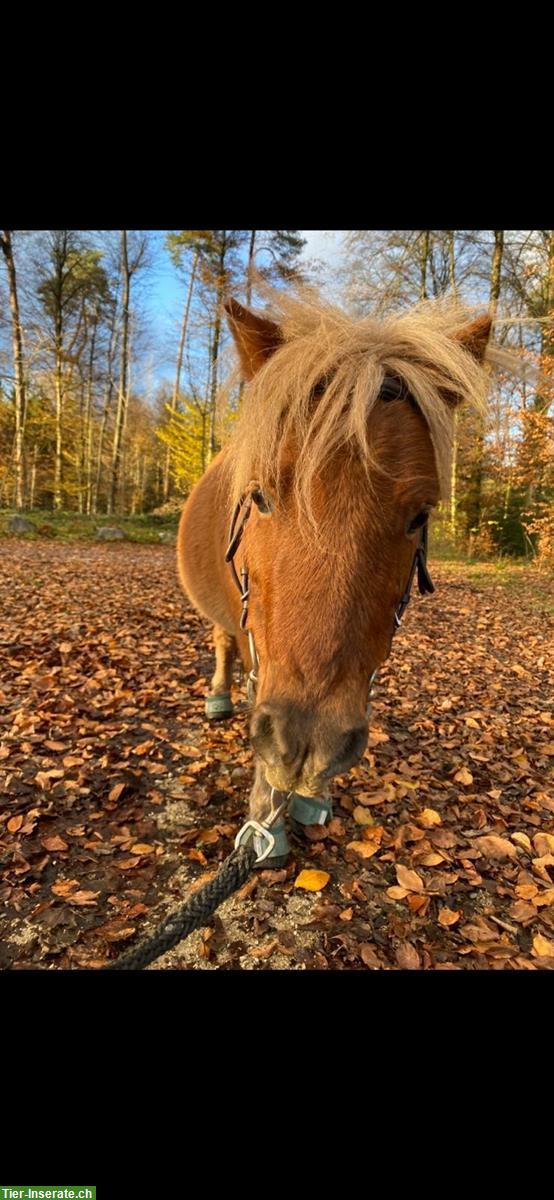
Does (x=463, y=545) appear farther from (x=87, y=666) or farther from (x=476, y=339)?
(x=476, y=339)

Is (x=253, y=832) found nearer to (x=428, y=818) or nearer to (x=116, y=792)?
(x=116, y=792)

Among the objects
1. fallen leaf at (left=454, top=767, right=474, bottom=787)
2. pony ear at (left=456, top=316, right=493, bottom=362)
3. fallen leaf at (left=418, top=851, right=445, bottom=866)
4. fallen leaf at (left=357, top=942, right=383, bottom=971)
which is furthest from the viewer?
fallen leaf at (left=454, top=767, right=474, bottom=787)

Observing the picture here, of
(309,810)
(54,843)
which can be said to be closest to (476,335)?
(309,810)

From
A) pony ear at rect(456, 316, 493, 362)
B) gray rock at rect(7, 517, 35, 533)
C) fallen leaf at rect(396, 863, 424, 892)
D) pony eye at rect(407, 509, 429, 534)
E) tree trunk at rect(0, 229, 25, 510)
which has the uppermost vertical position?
tree trunk at rect(0, 229, 25, 510)

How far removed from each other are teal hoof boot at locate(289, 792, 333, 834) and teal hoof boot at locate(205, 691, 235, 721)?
5.02 feet

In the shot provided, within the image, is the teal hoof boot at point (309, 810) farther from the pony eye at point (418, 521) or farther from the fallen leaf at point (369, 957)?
the pony eye at point (418, 521)

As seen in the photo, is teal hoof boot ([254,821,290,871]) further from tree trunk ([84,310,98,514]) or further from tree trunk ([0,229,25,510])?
tree trunk ([84,310,98,514])

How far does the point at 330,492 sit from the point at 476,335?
1123mm

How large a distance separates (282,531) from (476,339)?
1.27 m

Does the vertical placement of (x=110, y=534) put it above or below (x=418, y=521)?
below

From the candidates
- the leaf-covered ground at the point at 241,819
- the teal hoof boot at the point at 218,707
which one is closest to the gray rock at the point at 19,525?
the leaf-covered ground at the point at 241,819

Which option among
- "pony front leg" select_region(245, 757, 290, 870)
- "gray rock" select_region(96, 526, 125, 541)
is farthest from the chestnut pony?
"gray rock" select_region(96, 526, 125, 541)

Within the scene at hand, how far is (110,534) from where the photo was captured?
1652 cm

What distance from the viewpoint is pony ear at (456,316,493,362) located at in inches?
77.6
